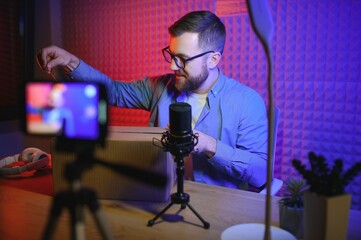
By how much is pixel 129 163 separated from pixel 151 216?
0.19 m

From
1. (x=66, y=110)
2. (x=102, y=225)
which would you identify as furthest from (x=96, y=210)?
(x=66, y=110)

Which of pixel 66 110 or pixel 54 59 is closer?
pixel 66 110

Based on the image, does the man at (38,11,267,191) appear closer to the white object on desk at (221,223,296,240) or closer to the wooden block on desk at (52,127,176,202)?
the wooden block on desk at (52,127,176,202)

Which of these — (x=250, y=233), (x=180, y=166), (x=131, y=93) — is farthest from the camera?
(x=131, y=93)

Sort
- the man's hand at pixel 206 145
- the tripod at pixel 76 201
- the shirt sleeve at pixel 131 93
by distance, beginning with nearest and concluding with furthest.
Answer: the tripod at pixel 76 201
the man's hand at pixel 206 145
the shirt sleeve at pixel 131 93

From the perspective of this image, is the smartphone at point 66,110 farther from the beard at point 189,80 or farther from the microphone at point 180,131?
the beard at point 189,80

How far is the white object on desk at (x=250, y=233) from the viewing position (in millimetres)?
907

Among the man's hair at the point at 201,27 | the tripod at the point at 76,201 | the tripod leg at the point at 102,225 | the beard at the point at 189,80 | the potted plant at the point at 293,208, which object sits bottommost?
the potted plant at the point at 293,208

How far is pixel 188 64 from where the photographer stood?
1.92m

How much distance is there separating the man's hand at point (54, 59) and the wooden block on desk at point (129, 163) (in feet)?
2.22

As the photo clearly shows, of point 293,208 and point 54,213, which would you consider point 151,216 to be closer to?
point 293,208

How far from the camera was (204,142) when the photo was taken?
1.49 metres

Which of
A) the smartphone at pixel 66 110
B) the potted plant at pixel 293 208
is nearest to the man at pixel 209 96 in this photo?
the potted plant at pixel 293 208

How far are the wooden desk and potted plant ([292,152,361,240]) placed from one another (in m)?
0.25
